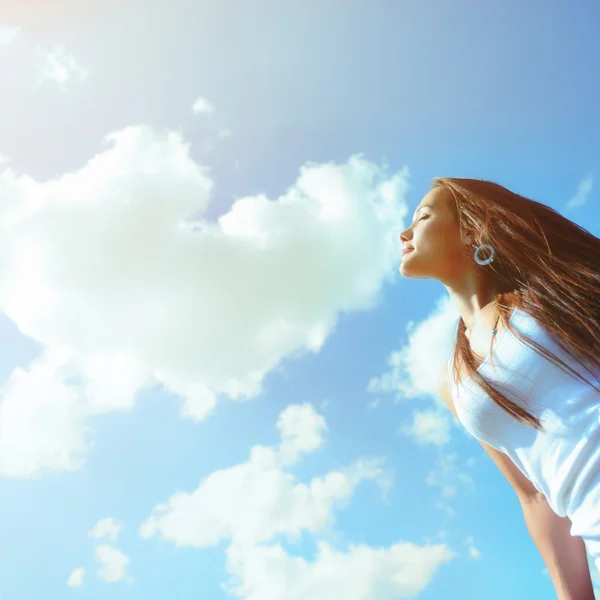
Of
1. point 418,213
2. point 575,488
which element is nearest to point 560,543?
point 575,488

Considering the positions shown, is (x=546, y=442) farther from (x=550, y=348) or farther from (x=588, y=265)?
(x=588, y=265)

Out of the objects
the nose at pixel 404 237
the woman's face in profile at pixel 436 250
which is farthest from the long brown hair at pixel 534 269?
the nose at pixel 404 237

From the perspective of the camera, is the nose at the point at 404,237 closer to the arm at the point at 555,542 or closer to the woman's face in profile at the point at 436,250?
the woman's face in profile at the point at 436,250

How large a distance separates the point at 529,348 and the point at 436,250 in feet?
3.34

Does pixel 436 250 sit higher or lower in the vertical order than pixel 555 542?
higher

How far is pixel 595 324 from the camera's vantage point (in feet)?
10.9

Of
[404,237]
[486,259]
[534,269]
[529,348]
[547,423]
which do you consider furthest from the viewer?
[404,237]

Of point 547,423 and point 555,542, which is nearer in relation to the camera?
point 547,423

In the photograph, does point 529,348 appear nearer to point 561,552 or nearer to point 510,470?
point 510,470

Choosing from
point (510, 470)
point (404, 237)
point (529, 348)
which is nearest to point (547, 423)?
point (529, 348)

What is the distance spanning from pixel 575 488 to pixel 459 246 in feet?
5.66

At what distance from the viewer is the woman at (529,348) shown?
314 centimetres

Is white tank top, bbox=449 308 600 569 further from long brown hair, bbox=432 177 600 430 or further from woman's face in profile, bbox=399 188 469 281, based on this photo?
woman's face in profile, bbox=399 188 469 281

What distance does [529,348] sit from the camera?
3.34 m
